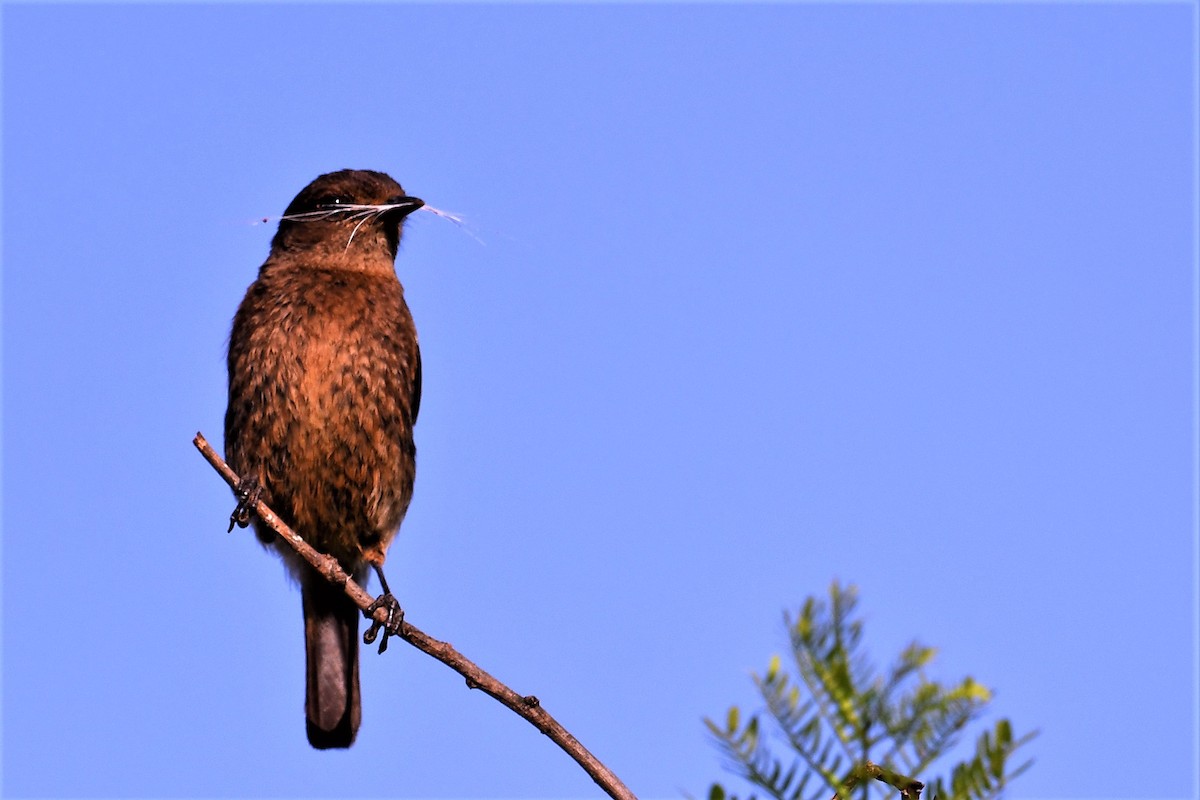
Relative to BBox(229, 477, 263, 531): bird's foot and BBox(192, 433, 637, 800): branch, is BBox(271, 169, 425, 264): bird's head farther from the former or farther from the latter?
BBox(192, 433, 637, 800): branch

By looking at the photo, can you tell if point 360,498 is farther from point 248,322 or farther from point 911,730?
point 911,730

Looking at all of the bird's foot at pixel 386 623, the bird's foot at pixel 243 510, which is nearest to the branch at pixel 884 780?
the bird's foot at pixel 386 623

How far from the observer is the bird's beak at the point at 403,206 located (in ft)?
22.0

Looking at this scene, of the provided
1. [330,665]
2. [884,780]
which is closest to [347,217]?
[330,665]

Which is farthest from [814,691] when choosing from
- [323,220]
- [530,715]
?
[323,220]

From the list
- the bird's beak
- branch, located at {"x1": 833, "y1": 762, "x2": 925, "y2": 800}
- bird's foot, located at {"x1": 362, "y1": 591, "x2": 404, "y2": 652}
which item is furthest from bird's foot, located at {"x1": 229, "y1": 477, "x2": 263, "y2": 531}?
branch, located at {"x1": 833, "y1": 762, "x2": 925, "y2": 800}

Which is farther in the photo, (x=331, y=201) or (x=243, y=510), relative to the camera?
(x=331, y=201)

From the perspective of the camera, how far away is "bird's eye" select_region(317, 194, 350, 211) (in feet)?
22.4

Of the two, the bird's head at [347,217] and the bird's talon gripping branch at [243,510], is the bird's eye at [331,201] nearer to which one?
the bird's head at [347,217]

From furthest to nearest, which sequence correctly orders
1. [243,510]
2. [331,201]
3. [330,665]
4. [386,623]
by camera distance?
[331,201] < [330,665] < [243,510] < [386,623]

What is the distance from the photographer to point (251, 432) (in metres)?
6.02

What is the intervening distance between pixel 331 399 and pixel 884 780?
4.79 meters

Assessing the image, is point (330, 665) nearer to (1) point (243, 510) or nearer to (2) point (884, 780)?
(1) point (243, 510)

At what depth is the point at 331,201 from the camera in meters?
6.85
